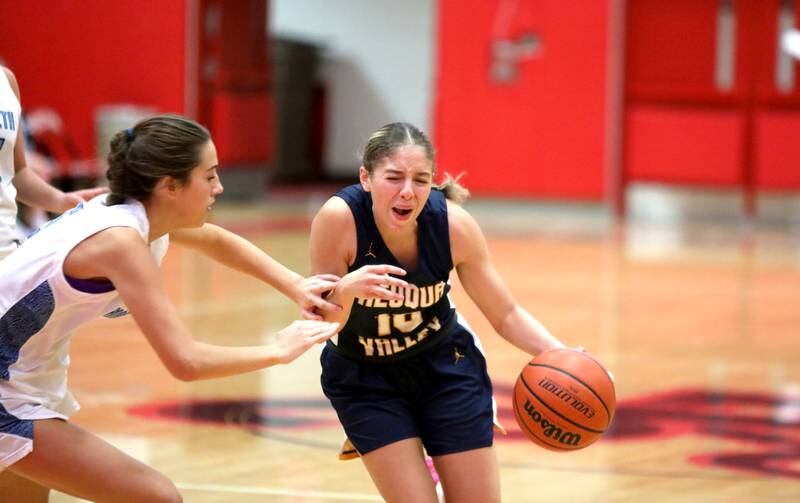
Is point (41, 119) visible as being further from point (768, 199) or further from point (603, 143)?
point (768, 199)

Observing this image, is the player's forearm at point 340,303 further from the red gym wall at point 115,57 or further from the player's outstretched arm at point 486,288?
the red gym wall at point 115,57

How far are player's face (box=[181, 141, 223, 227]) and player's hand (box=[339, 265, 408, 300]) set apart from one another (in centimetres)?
44

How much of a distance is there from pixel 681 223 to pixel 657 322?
752 centimetres

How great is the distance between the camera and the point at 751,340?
7926mm

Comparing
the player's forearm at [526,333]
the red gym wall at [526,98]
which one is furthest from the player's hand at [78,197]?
the red gym wall at [526,98]

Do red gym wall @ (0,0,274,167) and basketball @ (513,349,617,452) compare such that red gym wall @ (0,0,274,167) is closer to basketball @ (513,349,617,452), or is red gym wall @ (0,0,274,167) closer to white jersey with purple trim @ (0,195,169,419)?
basketball @ (513,349,617,452)

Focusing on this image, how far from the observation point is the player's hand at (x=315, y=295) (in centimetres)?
357

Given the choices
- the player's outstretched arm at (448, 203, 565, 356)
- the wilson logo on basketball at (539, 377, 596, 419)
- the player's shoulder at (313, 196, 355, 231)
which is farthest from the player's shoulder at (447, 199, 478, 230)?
the wilson logo on basketball at (539, 377, 596, 419)

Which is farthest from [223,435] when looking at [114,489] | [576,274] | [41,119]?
[41,119]

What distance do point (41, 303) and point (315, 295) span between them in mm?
762

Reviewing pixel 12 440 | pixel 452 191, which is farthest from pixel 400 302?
pixel 12 440

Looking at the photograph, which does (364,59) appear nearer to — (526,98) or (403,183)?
(526,98)

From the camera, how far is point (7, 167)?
13.5 ft

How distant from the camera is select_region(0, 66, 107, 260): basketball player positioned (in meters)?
4.06
